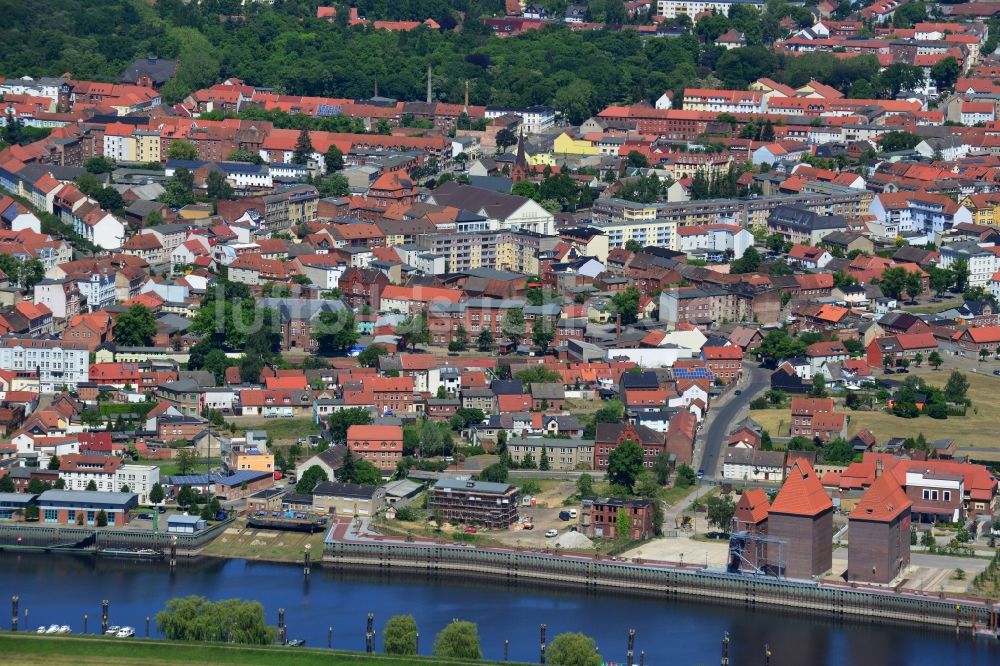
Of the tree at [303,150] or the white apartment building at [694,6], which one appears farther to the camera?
the white apartment building at [694,6]

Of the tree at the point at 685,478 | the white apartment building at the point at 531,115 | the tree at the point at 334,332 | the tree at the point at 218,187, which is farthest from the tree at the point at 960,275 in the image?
the white apartment building at the point at 531,115

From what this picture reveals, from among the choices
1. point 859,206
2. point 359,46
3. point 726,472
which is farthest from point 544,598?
point 359,46

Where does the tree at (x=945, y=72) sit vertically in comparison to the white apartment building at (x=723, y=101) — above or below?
above

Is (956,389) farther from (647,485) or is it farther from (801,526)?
(801,526)

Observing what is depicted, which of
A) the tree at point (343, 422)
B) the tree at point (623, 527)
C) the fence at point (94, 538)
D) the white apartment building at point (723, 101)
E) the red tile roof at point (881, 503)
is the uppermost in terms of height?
the white apartment building at point (723, 101)

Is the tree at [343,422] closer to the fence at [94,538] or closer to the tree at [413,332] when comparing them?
the fence at [94,538]

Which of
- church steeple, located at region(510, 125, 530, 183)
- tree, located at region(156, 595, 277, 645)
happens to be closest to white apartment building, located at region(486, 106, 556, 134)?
church steeple, located at region(510, 125, 530, 183)
